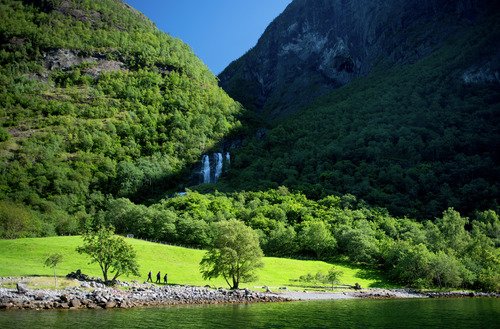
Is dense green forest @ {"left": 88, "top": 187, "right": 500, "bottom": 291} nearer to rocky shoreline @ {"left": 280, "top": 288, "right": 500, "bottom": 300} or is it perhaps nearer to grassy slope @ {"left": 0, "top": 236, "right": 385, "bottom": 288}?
rocky shoreline @ {"left": 280, "top": 288, "right": 500, "bottom": 300}

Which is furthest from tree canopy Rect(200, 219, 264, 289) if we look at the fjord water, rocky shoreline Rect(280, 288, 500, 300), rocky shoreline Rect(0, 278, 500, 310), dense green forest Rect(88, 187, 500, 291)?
dense green forest Rect(88, 187, 500, 291)

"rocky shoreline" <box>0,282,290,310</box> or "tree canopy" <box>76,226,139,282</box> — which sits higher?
"tree canopy" <box>76,226,139,282</box>

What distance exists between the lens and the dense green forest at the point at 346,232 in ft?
293

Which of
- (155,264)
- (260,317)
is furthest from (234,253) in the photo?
(155,264)

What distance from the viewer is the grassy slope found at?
64.4 metres

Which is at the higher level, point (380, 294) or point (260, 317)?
point (380, 294)

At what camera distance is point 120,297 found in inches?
1925

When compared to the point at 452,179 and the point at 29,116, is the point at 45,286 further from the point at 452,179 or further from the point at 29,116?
the point at 29,116

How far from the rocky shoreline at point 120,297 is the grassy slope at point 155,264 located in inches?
379

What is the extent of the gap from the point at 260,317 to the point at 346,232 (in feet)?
234

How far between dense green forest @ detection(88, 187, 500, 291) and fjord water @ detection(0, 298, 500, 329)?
123 ft

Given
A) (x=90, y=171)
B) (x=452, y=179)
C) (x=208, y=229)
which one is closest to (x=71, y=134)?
(x=90, y=171)

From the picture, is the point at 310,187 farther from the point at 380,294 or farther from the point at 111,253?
the point at 111,253

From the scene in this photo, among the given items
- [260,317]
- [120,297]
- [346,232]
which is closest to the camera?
[260,317]
